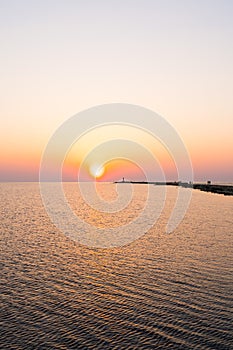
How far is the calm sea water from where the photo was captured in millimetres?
16016

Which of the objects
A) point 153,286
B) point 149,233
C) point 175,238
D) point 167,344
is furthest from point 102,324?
point 149,233

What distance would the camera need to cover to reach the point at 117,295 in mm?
21750

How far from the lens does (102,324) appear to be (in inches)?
690

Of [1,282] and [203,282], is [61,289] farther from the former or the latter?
[203,282]

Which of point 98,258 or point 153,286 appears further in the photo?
point 98,258

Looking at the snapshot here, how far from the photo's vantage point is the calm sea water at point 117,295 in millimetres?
16016

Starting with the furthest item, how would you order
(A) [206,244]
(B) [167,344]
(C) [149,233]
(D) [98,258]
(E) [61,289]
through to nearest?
(C) [149,233]
(A) [206,244]
(D) [98,258]
(E) [61,289]
(B) [167,344]

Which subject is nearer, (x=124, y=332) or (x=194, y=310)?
(x=124, y=332)

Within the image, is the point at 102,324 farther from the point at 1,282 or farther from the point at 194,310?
the point at 1,282

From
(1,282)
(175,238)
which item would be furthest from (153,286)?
(175,238)

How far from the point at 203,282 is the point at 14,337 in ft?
43.0

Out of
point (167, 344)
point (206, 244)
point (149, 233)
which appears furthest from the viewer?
point (149, 233)

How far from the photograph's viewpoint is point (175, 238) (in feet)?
137

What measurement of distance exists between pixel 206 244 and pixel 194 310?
18628mm
